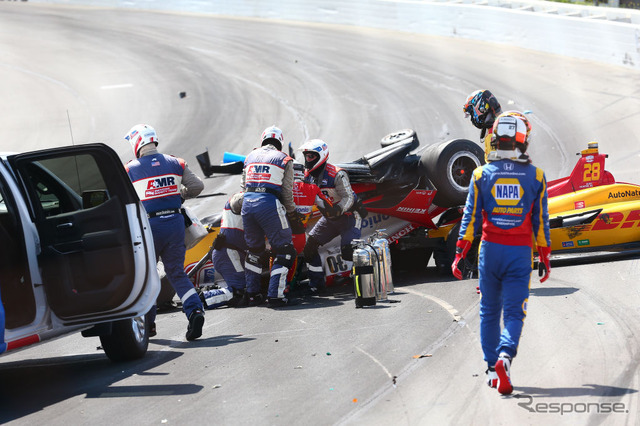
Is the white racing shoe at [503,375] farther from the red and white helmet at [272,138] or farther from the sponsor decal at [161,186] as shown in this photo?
the red and white helmet at [272,138]

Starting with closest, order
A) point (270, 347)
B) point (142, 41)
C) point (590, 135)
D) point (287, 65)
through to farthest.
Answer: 1. point (270, 347)
2. point (590, 135)
3. point (287, 65)
4. point (142, 41)

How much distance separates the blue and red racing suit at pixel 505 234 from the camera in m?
6.28

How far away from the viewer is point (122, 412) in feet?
21.0

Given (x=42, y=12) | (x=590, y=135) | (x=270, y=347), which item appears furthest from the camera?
(x=42, y=12)

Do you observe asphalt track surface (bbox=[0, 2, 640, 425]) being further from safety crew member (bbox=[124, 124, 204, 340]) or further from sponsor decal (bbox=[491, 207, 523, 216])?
sponsor decal (bbox=[491, 207, 523, 216])

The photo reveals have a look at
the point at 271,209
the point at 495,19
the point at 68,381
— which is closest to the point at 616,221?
the point at 271,209

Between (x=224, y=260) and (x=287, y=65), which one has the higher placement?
(x=287, y=65)

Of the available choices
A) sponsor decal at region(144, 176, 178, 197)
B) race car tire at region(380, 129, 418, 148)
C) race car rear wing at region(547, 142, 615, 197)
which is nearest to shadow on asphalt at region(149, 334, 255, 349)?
sponsor decal at region(144, 176, 178, 197)

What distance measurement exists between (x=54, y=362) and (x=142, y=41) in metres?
25.2

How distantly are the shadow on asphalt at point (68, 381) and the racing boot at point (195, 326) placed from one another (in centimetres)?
38

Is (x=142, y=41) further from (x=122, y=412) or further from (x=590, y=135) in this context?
(x=122, y=412)

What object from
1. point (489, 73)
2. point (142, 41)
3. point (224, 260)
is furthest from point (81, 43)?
point (224, 260)

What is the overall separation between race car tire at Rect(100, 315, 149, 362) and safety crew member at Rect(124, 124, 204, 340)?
0.63 metres

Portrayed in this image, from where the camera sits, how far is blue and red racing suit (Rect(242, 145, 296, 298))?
33.0 feet
